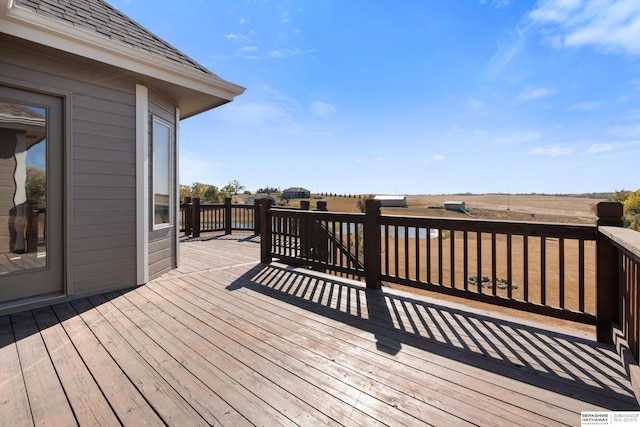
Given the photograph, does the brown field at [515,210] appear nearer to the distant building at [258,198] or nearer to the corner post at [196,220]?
the distant building at [258,198]

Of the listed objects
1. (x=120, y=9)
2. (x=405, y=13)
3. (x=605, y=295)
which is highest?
(x=405, y=13)

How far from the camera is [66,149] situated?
2.89 m

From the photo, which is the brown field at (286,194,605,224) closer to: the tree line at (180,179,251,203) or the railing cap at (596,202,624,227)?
the railing cap at (596,202,624,227)

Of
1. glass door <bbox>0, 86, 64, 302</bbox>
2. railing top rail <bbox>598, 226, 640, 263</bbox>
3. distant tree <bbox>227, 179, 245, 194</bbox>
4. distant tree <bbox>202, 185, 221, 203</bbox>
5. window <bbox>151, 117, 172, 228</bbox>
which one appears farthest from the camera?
distant tree <bbox>227, 179, 245, 194</bbox>

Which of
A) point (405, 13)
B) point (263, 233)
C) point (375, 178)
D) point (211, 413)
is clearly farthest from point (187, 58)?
point (375, 178)

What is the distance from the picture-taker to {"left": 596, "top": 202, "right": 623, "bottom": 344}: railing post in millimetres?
1922

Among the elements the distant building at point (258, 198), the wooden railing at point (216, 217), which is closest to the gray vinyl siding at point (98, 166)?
the distant building at point (258, 198)

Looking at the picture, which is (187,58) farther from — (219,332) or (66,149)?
(219,332)

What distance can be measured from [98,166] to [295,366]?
3070 millimetres

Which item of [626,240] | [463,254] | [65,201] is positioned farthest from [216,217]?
[626,240]

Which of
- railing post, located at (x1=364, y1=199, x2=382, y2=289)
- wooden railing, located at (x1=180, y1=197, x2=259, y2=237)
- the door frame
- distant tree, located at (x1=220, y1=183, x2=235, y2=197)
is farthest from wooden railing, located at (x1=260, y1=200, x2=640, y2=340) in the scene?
distant tree, located at (x1=220, y1=183, x2=235, y2=197)

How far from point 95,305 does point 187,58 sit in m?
3.29

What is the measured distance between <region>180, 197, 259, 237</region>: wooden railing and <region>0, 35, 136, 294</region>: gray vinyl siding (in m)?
4.45

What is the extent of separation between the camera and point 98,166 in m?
3.09
